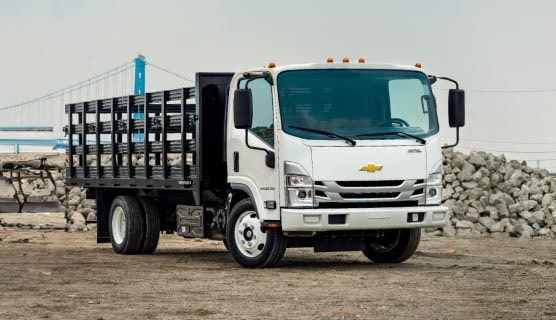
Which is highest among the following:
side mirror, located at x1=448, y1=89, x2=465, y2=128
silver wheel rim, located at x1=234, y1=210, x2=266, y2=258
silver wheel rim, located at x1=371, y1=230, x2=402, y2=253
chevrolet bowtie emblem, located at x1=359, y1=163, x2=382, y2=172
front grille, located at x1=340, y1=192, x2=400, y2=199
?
side mirror, located at x1=448, y1=89, x2=465, y2=128

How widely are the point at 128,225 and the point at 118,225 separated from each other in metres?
0.80

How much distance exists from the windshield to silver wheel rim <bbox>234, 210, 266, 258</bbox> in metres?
1.55

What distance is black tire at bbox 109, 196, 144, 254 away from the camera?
66.0 ft

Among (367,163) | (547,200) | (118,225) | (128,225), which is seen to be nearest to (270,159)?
(367,163)

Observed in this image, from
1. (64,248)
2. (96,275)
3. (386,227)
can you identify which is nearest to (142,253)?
(64,248)

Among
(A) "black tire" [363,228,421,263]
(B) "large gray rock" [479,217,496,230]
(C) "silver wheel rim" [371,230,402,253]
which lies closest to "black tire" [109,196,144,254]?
(A) "black tire" [363,228,421,263]

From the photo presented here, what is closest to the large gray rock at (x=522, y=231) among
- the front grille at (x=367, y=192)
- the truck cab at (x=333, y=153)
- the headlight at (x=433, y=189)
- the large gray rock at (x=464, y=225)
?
the large gray rock at (x=464, y=225)

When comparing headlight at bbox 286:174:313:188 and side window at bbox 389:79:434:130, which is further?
side window at bbox 389:79:434:130

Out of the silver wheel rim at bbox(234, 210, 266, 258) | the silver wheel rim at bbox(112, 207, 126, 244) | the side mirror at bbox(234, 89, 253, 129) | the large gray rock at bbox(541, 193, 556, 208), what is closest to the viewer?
the side mirror at bbox(234, 89, 253, 129)

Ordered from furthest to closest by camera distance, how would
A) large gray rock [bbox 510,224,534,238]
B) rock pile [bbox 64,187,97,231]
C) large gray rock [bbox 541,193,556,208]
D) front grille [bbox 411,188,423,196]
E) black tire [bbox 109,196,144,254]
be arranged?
rock pile [bbox 64,187,97,231], large gray rock [bbox 541,193,556,208], large gray rock [bbox 510,224,534,238], black tire [bbox 109,196,144,254], front grille [bbox 411,188,423,196]

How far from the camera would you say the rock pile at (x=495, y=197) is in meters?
29.2

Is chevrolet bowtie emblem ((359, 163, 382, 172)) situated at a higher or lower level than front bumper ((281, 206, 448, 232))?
higher

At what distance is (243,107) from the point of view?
1543cm

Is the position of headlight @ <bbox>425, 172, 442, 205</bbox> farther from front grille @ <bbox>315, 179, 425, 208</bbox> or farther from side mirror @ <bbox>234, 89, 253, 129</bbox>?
side mirror @ <bbox>234, 89, 253, 129</bbox>
